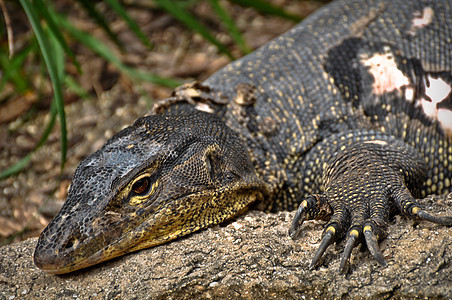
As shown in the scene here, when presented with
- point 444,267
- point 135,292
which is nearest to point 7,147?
point 135,292

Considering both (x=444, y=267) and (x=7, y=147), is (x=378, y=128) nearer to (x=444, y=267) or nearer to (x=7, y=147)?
(x=444, y=267)

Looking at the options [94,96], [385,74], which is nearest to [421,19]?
[385,74]

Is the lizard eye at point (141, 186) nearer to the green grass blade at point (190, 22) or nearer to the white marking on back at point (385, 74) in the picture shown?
the white marking on back at point (385, 74)


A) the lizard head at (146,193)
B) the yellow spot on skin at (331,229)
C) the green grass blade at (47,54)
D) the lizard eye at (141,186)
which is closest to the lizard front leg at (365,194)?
the yellow spot on skin at (331,229)

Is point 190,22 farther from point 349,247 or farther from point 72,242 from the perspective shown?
point 349,247

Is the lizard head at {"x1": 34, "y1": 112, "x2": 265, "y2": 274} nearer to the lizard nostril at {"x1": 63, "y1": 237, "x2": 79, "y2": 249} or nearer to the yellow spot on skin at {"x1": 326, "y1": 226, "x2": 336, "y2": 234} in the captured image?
the lizard nostril at {"x1": 63, "y1": 237, "x2": 79, "y2": 249}

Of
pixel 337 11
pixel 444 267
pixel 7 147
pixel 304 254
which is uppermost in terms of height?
pixel 337 11

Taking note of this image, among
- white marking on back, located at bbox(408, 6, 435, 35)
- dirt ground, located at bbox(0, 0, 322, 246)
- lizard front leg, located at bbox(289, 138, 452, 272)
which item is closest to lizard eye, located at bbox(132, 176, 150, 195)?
lizard front leg, located at bbox(289, 138, 452, 272)
